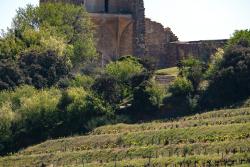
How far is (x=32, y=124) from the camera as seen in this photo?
74000 mm

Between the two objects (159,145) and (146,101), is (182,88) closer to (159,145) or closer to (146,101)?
(146,101)

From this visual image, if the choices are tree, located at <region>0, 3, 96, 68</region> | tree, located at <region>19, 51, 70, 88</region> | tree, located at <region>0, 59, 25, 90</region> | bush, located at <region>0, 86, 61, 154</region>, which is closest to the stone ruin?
tree, located at <region>0, 3, 96, 68</region>

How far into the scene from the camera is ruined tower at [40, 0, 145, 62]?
3605 inches

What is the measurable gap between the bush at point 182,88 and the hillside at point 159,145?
15.3 feet

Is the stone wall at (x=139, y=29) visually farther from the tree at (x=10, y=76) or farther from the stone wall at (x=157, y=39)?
the tree at (x=10, y=76)

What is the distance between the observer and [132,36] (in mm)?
92188

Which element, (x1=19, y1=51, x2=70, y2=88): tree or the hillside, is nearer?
the hillside

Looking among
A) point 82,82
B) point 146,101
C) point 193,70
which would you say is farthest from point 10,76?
point 193,70

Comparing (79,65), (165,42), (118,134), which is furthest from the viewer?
(165,42)

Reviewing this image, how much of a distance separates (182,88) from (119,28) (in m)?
18.1

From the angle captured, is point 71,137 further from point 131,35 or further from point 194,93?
point 131,35

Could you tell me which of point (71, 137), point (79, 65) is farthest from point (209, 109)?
point (79, 65)

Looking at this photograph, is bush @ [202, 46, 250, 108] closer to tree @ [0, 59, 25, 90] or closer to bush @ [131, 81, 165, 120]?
bush @ [131, 81, 165, 120]

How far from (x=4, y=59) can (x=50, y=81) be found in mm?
4713
